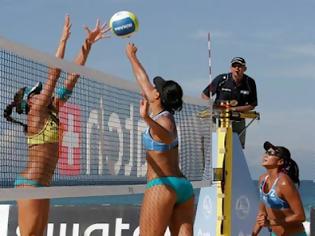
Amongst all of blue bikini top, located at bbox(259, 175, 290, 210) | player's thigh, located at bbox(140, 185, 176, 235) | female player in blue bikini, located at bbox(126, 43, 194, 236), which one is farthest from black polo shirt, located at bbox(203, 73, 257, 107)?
player's thigh, located at bbox(140, 185, 176, 235)

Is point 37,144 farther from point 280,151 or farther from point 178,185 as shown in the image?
point 280,151

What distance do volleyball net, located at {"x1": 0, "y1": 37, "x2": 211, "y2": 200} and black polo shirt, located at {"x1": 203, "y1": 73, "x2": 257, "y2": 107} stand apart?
10.6 inches

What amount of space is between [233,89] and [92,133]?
8.32 feet

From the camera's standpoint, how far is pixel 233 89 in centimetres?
1112

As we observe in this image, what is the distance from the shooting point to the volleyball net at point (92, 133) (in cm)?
779

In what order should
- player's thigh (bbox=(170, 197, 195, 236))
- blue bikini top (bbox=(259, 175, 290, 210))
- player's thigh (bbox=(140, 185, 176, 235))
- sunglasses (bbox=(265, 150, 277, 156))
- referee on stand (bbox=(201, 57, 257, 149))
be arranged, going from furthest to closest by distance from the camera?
referee on stand (bbox=(201, 57, 257, 149)), sunglasses (bbox=(265, 150, 277, 156)), blue bikini top (bbox=(259, 175, 290, 210)), player's thigh (bbox=(170, 197, 195, 236)), player's thigh (bbox=(140, 185, 176, 235))

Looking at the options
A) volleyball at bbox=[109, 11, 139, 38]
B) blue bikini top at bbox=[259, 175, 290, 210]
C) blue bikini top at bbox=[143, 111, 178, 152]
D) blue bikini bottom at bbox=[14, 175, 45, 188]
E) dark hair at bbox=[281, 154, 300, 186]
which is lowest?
blue bikini top at bbox=[259, 175, 290, 210]

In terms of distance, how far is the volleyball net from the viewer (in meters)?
7.79

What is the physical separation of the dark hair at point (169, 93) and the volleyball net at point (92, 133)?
3.82ft

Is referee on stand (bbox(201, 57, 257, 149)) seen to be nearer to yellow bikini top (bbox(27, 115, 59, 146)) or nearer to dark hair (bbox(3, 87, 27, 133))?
yellow bikini top (bbox(27, 115, 59, 146))

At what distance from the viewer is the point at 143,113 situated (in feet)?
23.3

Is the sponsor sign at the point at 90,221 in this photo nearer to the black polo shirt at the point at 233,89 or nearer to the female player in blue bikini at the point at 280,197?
the black polo shirt at the point at 233,89

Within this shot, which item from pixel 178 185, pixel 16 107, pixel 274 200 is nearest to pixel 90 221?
pixel 274 200

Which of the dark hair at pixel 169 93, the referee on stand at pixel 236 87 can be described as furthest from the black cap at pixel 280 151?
the dark hair at pixel 169 93
